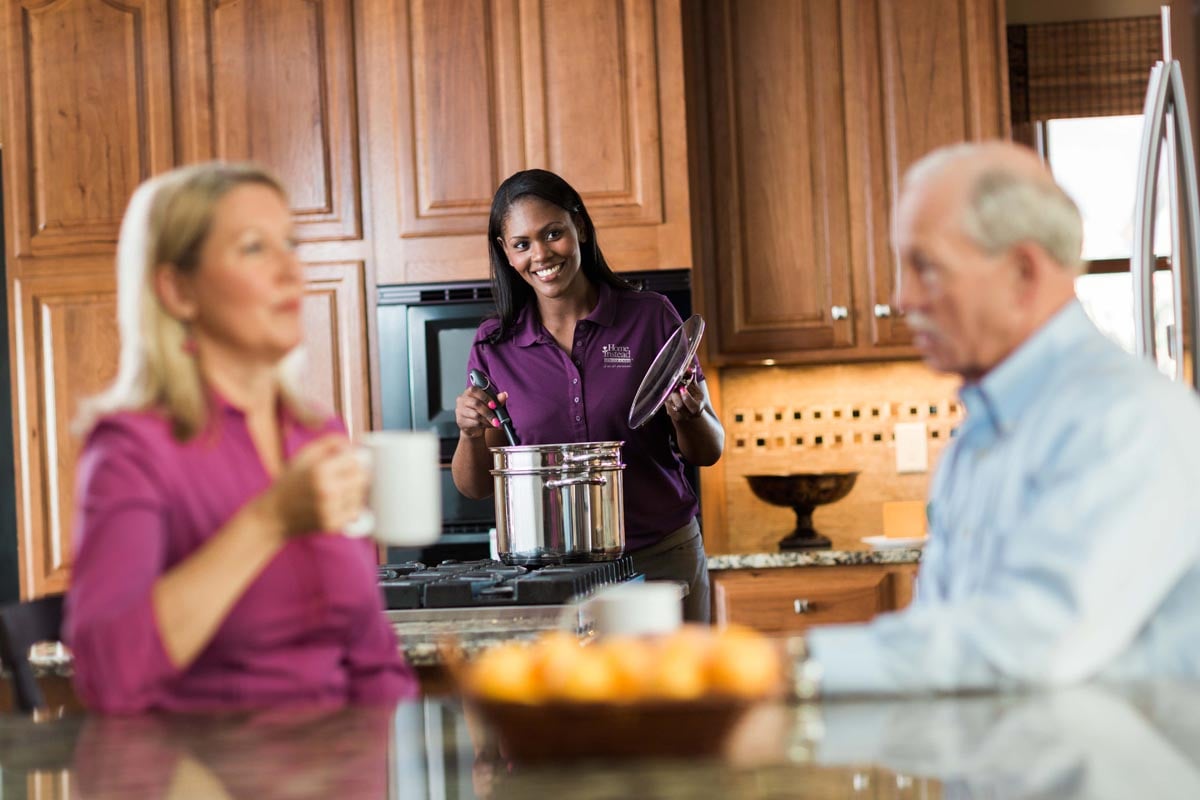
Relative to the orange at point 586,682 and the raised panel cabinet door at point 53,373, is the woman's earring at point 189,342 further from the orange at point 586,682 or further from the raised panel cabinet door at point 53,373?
the raised panel cabinet door at point 53,373

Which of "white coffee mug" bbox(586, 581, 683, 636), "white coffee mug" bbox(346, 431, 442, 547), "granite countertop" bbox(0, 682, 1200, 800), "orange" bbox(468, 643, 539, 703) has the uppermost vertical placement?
"white coffee mug" bbox(346, 431, 442, 547)

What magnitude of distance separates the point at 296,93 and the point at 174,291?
2.73m

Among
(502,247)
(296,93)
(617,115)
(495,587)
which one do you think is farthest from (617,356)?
(296,93)

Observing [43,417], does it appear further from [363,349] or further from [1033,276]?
[1033,276]

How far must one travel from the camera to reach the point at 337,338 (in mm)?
3789

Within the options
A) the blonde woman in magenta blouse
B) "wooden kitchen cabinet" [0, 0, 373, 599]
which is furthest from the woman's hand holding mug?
"wooden kitchen cabinet" [0, 0, 373, 599]

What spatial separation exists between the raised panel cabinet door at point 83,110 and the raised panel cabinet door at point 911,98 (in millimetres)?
1900

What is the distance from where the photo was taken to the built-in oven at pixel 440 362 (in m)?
3.63

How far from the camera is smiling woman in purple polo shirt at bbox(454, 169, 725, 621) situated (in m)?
2.71

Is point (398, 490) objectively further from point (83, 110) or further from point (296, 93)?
point (83, 110)

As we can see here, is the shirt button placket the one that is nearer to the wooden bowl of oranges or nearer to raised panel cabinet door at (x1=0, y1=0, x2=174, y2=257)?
raised panel cabinet door at (x1=0, y1=0, x2=174, y2=257)

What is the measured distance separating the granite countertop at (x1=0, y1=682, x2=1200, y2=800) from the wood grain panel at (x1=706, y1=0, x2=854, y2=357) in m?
2.82

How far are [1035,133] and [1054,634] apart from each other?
11.6ft

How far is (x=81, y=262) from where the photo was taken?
12.7 ft
